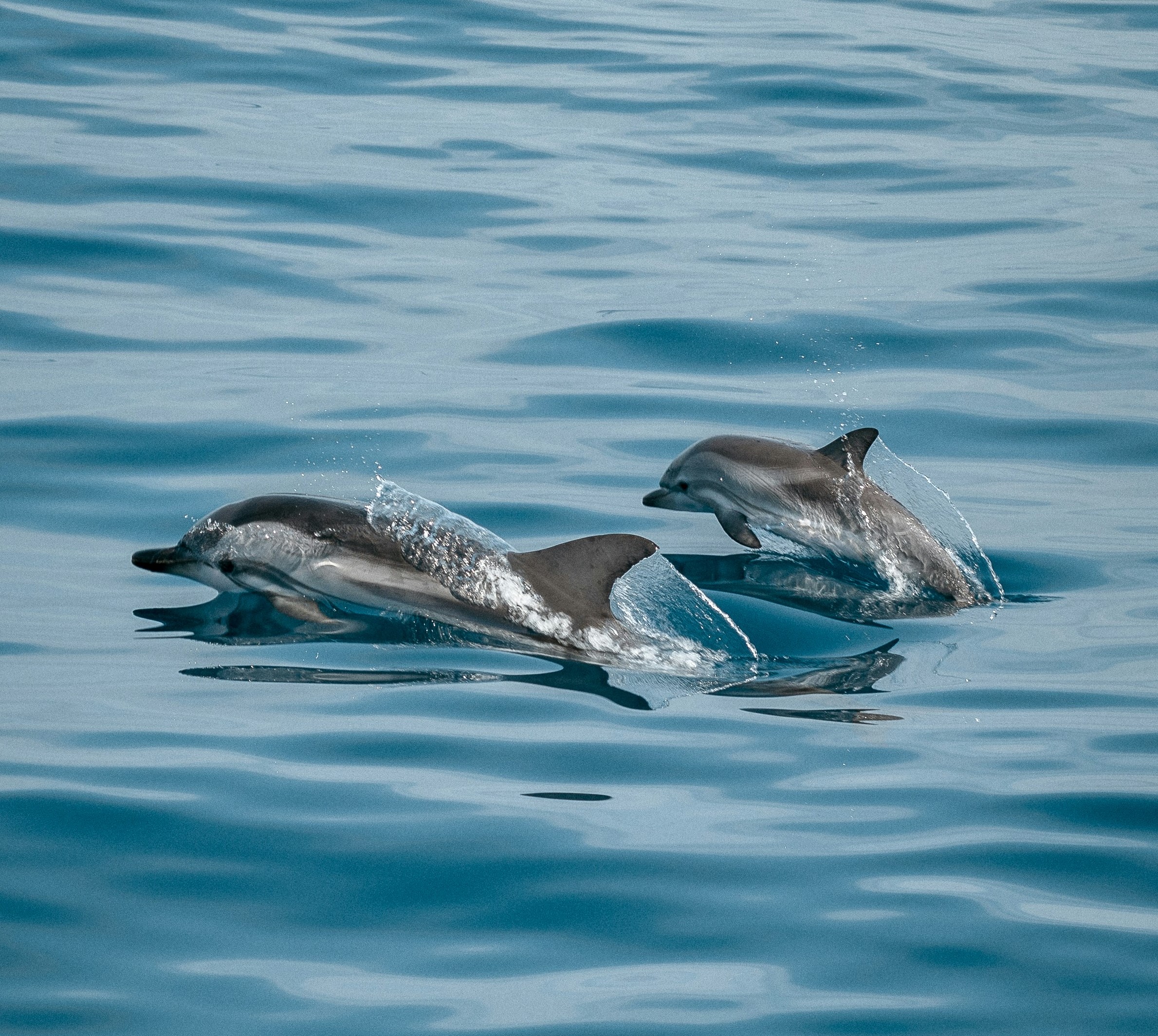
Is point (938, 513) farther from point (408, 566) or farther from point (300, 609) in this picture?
point (300, 609)

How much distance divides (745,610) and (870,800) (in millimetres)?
2163

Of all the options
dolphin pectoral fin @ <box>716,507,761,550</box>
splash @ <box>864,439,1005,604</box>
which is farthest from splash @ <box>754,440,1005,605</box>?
dolphin pectoral fin @ <box>716,507,761,550</box>

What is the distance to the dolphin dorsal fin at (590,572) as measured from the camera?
273 inches

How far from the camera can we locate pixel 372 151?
17484 mm

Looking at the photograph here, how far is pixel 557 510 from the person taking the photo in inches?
350

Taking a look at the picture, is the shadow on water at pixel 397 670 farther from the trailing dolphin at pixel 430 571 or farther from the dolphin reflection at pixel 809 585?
the dolphin reflection at pixel 809 585

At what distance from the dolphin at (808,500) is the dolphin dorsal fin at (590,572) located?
5.92 feet

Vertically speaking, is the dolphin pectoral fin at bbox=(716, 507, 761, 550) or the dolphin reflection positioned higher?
the dolphin pectoral fin at bbox=(716, 507, 761, 550)

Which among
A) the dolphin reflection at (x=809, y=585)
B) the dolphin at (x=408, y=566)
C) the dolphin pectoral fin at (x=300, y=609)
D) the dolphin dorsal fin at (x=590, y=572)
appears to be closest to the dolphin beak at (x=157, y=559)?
the dolphin at (x=408, y=566)

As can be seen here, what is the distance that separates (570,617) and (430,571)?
65 centimetres

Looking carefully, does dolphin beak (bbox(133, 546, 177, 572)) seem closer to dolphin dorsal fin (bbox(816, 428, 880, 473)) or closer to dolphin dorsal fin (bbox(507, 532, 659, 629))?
dolphin dorsal fin (bbox(507, 532, 659, 629))

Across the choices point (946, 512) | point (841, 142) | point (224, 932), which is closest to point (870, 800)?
point (224, 932)

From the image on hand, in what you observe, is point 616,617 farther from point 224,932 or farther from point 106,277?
point 106,277

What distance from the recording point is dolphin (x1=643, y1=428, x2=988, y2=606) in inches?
334
